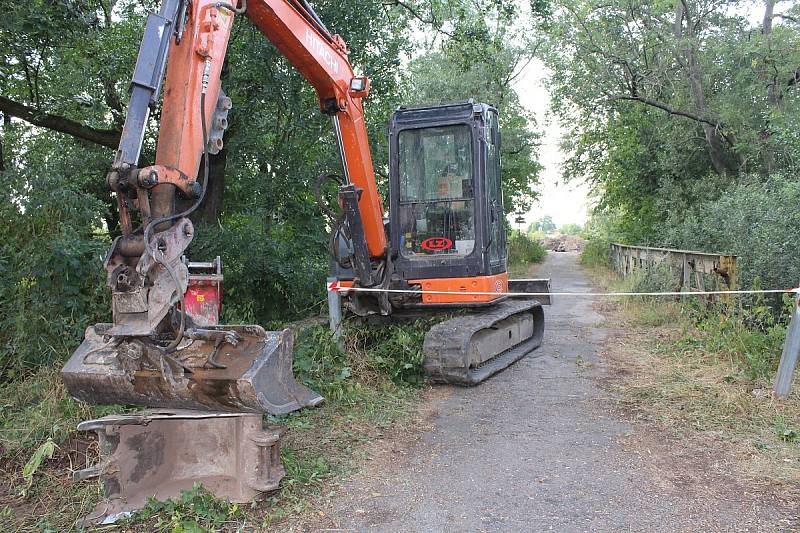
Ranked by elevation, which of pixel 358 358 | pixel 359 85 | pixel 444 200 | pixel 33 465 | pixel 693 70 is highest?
pixel 693 70

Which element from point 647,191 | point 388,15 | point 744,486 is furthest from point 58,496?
point 647,191

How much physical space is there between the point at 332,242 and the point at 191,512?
3.82 metres

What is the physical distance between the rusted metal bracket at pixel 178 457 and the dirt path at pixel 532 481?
0.53 m

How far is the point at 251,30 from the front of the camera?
9734mm

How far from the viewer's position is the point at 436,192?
7633 millimetres

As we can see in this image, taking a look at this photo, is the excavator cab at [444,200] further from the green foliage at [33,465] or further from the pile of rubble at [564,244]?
the pile of rubble at [564,244]

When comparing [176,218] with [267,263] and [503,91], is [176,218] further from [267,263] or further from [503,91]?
[503,91]

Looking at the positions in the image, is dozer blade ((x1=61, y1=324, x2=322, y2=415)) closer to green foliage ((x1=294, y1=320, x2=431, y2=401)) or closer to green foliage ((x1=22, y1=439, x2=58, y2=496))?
green foliage ((x1=22, y1=439, x2=58, y2=496))

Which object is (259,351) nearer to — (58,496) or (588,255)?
(58,496)

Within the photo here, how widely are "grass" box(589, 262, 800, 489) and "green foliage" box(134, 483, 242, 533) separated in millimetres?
3395

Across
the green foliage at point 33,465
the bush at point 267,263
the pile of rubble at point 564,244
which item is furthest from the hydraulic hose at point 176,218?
the pile of rubble at point 564,244

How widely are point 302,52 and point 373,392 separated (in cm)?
324

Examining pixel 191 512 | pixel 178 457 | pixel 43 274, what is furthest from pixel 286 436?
pixel 43 274

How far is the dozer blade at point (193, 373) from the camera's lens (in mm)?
3861
